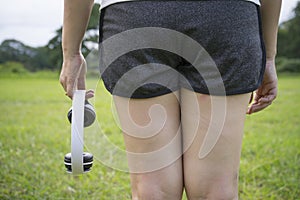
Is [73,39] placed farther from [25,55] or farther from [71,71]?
[25,55]

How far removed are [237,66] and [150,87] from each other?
0.21m

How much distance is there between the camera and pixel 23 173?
2.41 m

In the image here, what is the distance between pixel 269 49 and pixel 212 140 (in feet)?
1.15

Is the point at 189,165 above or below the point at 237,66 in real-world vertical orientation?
below

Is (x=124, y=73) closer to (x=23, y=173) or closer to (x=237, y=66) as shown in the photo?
(x=237, y=66)

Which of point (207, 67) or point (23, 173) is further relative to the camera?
point (23, 173)

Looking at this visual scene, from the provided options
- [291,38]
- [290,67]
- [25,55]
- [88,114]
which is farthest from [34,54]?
[88,114]

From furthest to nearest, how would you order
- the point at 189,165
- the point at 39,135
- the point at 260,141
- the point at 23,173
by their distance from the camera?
the point at 39,135 → the point at 260,141 → the point at 23,173 → the point at 189,165

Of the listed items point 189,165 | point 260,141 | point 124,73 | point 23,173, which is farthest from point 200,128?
point 260,141

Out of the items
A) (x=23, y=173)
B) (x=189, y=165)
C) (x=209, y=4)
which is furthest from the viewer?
(x=23, y=173)

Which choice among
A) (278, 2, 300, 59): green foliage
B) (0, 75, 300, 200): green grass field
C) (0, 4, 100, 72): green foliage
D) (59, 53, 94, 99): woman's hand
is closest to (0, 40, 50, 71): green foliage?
(0, 4, 100, 72): green foliage

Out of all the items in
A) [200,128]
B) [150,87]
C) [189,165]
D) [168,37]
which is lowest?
[189,165]

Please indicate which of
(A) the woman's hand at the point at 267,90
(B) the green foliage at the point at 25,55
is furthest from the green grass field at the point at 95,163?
(B) the green foliage at the point at 25,55

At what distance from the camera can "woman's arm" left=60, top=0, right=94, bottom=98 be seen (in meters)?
0.99
